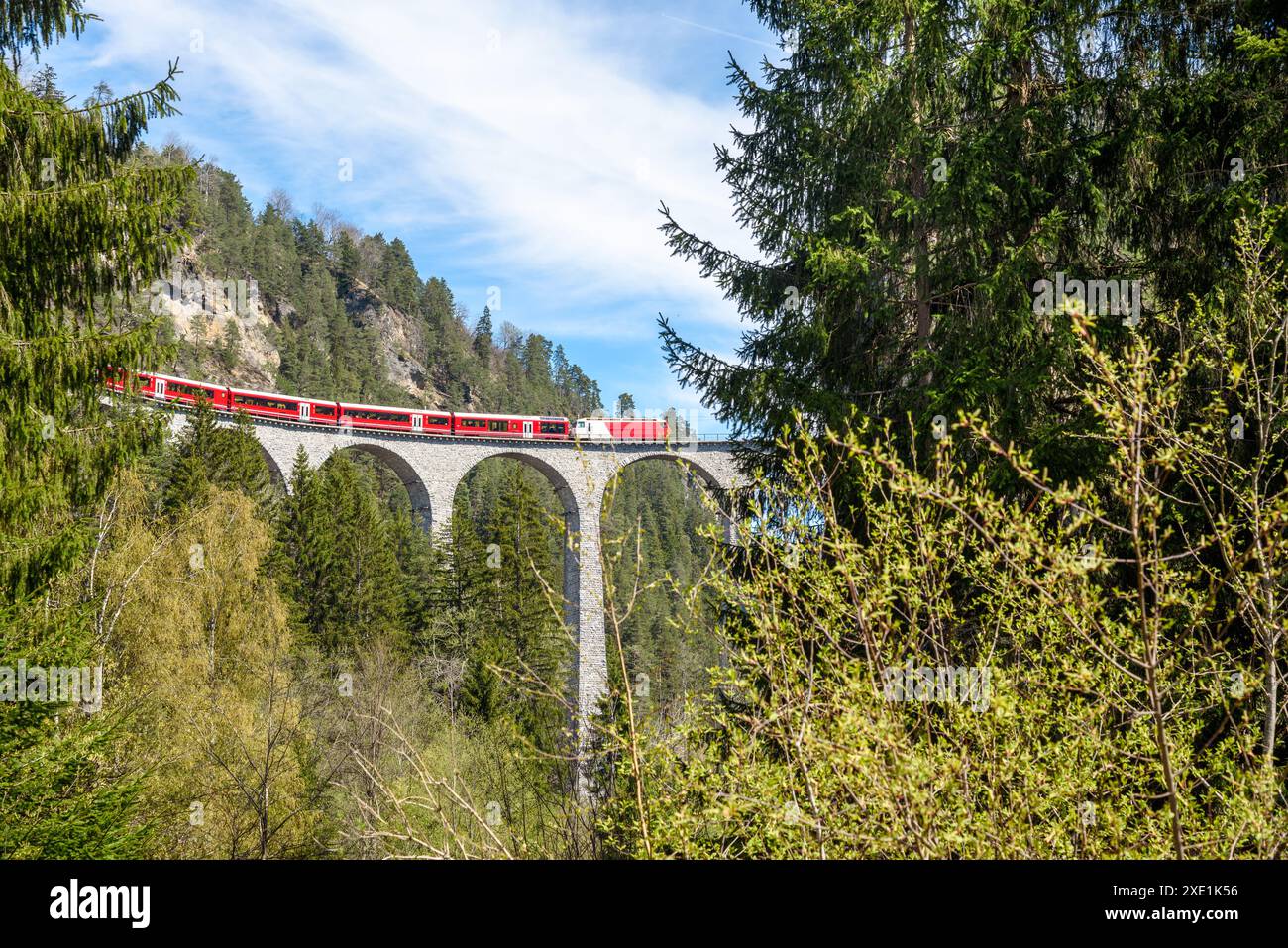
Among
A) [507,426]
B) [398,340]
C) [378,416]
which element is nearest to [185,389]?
[378,416]

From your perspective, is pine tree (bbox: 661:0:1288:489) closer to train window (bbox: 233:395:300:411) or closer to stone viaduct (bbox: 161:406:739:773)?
stone viaduct (bbox: 161:406:739:773)

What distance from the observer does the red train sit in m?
30.3

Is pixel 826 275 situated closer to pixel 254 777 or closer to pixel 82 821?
pixel 82 821

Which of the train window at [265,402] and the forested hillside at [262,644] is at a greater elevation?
the train window at [265,402]

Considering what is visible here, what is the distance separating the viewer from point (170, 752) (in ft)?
37.5

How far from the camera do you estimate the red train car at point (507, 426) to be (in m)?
37.1

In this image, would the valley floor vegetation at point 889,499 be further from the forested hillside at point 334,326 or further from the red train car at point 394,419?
the forested hillside at point 334,326

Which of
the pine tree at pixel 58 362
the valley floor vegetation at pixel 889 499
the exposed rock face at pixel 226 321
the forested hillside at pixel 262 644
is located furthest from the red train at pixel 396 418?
the exposed rock face at pixel 226 321

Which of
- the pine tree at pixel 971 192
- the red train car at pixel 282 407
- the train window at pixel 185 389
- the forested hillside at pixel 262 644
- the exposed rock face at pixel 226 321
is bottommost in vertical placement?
the forested hillside at pixel 262 644

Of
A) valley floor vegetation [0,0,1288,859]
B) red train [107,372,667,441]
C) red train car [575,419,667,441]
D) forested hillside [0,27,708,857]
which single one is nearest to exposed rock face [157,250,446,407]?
forested hillside [0,27,708,857]

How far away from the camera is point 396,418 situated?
117 ft
